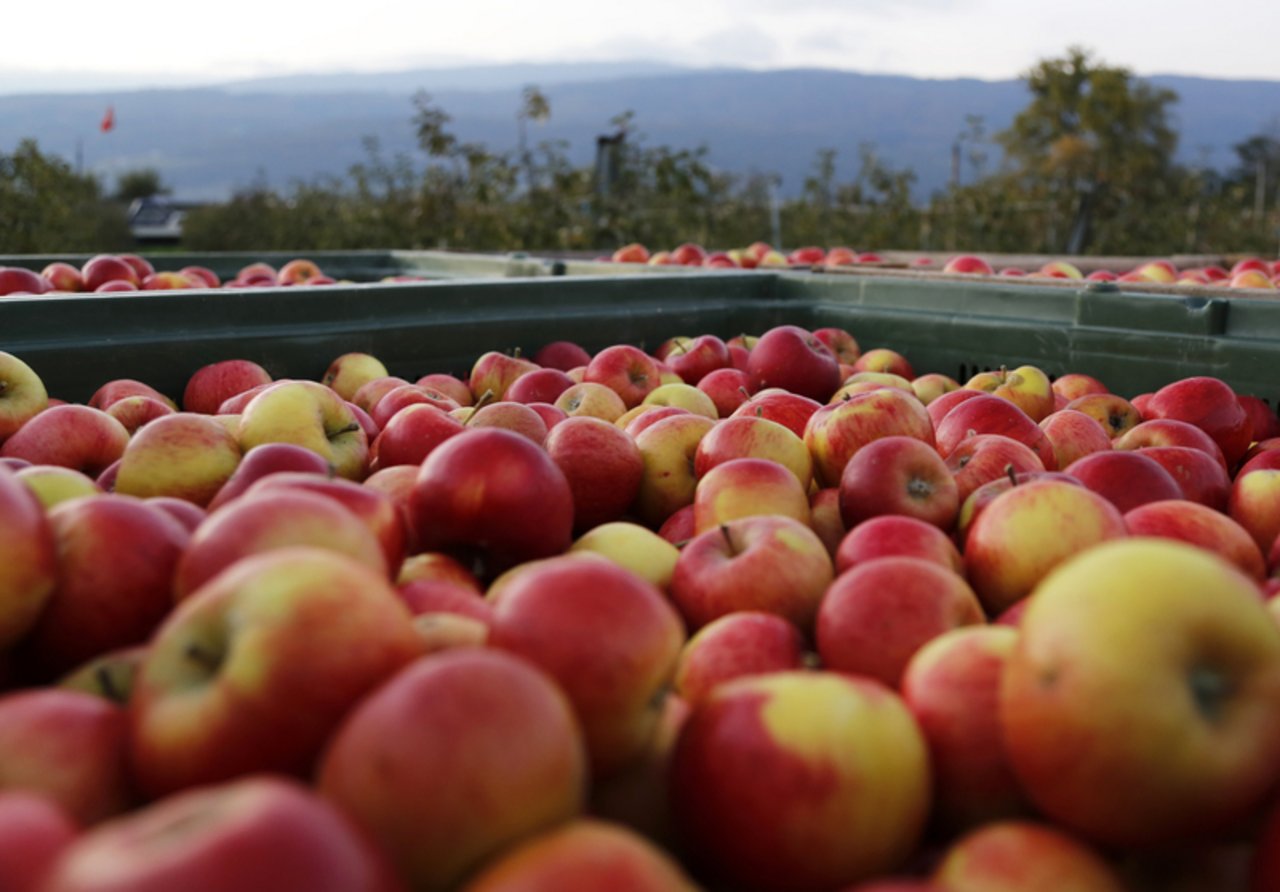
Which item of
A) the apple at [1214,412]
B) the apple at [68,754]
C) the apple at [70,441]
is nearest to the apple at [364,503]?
the apple at [68,754]

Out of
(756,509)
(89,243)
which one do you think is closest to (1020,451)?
(756,509)

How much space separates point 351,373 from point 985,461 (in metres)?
2.04

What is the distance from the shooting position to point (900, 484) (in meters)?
2.04

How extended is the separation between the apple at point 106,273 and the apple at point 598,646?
14.5 feet

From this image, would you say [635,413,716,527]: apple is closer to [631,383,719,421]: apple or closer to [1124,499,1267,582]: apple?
[631,383,719,421]: apple

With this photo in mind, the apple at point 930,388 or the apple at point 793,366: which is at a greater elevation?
the apple at point 793,366

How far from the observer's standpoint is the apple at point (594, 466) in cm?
225

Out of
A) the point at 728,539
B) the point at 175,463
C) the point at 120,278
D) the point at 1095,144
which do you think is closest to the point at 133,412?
the point at 175,463

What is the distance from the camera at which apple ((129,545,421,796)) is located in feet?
3.23

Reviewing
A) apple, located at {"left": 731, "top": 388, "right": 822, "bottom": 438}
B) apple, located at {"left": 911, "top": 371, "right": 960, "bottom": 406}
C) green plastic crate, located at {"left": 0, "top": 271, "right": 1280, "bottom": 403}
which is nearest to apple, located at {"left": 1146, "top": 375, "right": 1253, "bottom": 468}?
green plastic crate, located at {"left": 0, "top": 271, "right": 1280, "bottom": 403}

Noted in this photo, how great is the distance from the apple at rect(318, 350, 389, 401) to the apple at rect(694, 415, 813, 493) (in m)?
1.45

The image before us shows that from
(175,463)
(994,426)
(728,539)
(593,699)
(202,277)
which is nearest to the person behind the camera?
(593,699)

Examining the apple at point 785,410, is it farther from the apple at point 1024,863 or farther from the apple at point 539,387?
the apple at point 1024,863

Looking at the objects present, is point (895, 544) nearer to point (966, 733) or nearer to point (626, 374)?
point (966, 733)
